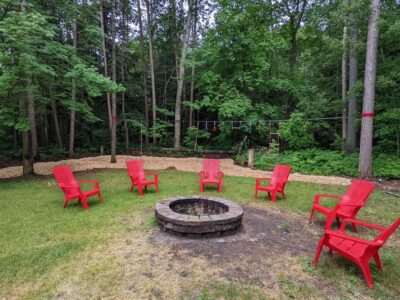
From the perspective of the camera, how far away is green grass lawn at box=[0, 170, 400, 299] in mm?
2438

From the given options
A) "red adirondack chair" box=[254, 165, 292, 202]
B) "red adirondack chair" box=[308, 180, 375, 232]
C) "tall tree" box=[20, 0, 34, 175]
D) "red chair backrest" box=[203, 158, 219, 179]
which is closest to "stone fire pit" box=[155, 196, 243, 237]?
"red adirondack chair" box=[308, 180, 375, 232]

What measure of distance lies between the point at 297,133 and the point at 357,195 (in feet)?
25.5

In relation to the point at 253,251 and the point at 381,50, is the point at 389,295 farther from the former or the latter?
the point at 381,50

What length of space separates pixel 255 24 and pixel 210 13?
2.67 m

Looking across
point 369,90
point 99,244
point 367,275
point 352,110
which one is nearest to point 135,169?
point 99,244

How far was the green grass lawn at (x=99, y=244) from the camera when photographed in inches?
96.0

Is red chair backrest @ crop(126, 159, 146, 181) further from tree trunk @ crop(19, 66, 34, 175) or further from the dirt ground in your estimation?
tree trunk @ crop(19, 66, 34, 175)

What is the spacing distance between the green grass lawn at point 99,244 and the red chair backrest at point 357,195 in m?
0.59

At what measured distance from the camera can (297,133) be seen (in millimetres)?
11609

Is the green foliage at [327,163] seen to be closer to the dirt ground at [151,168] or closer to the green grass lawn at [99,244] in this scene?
the dirt ground at [151,168]

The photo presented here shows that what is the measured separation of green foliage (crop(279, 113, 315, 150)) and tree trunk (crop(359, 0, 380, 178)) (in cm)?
373

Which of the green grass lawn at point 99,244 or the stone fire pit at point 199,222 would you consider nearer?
Answer: the green grass lawn at point 99,244

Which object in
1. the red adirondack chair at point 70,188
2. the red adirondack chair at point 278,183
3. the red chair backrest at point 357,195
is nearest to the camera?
the red chair backrest at point 357,195

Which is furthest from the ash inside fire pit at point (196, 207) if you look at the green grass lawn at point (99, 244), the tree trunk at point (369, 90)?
the tree trunk at point (369, 90)
